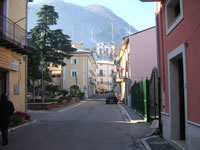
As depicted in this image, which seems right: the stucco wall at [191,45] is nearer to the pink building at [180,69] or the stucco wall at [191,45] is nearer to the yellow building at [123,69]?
the pink building at [180,69]

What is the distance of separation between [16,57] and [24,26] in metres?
2.62

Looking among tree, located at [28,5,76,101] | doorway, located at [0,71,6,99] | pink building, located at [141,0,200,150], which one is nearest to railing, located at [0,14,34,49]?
doorway, located at [0,71,6,99]

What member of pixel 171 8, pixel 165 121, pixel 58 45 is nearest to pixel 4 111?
pixel 165 121

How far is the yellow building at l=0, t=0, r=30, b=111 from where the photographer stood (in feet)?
45.1

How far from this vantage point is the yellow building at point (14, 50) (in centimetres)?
1373

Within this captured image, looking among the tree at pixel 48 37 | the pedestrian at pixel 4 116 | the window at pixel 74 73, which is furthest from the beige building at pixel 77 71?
the pedestrian at pixel 4 116

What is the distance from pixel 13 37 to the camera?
1452 centimetres

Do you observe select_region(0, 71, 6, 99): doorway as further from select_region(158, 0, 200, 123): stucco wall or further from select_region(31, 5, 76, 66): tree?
select_region(31, 5, 76, 66): tree

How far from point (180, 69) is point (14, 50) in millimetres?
9860

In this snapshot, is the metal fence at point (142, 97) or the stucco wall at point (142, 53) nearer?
the metal fence at point (142, 97)

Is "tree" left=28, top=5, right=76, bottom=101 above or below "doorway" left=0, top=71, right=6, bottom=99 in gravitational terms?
above

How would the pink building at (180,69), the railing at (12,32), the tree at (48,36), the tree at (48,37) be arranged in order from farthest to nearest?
the tree at (48,36) → the tree at (48,37) → the railing at (12,32) → the pink building at (180,69)

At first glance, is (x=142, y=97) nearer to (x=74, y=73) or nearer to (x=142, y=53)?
(x=142, y=53)

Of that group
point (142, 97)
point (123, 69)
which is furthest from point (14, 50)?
point (123, 69)
